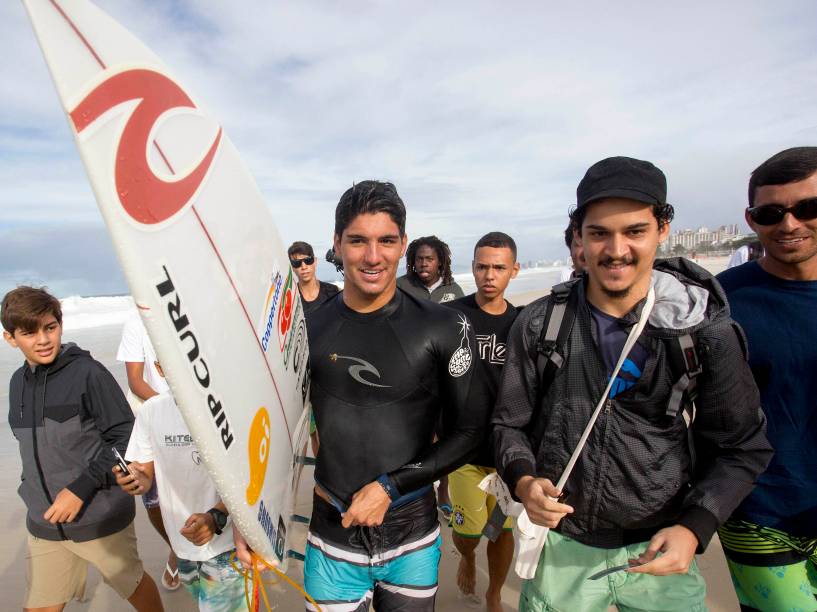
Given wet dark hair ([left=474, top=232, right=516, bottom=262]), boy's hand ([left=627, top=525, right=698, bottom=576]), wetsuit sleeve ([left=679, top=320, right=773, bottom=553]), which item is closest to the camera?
boy's hand ([left=627, top=525, right=698, bottom=576])

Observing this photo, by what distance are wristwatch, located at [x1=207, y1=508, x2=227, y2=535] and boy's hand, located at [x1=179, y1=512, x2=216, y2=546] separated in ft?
0.04

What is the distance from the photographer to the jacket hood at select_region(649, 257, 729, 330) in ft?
4.84

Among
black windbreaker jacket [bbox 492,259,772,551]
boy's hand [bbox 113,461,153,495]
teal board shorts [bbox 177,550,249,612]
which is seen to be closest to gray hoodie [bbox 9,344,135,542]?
boy's hand [bbox 113,461,153,495]

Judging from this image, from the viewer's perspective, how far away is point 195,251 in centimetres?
134

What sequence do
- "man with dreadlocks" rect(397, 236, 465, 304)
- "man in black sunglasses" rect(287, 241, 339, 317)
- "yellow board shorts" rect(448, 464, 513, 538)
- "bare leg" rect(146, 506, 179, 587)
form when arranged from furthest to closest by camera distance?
"man with dreadlocks" rect(397, 236, 465, 304), "man in black sunglasses" rect(287, 241, 339, 317), "bare leg" rect(146, 506, 179, 587), "yellow board shorts" rect(448, 464, 513, 538)

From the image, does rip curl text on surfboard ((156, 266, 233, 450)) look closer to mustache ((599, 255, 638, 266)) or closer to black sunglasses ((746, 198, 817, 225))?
mustache ((599, 255, 638, 266))

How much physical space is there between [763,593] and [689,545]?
2.30 ft

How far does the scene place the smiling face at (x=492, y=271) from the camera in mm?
3348

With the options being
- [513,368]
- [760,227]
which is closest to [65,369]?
[513,368]

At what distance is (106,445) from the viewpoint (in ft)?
8.13

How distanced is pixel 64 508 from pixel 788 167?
11.3ft

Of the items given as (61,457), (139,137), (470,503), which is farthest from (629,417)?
(61,457)

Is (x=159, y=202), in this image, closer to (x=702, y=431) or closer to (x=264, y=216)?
(x=264, y=216)

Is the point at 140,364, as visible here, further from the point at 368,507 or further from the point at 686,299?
the point at 686,299
